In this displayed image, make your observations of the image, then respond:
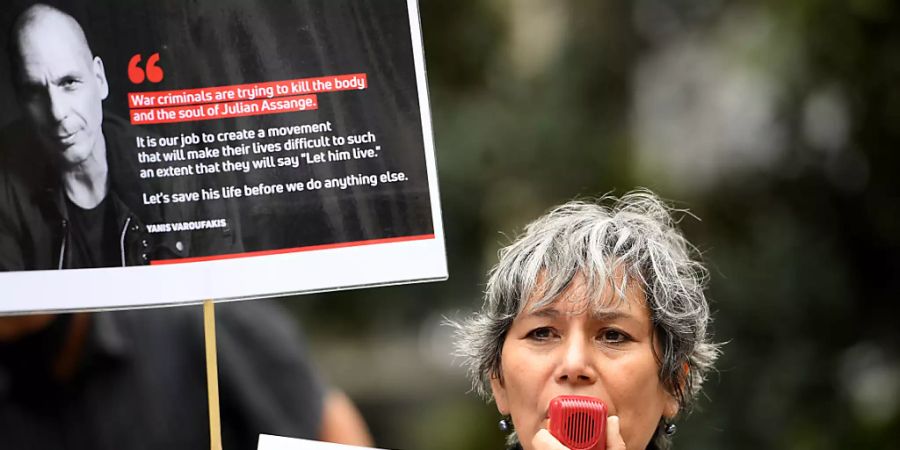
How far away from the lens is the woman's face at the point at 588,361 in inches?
70.3

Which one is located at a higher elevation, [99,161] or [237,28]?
[237,28]

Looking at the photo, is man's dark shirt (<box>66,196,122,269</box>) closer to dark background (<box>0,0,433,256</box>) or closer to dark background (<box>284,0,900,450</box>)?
dark background (<box>0,0,433,256</box>)

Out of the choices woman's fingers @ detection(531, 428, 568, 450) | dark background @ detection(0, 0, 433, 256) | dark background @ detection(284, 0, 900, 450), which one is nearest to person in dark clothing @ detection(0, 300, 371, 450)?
dark background @ detection(0, 0, 433, 256)

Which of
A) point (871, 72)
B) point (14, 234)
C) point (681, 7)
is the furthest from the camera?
point (681, 7)

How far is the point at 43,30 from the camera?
1.75 metres

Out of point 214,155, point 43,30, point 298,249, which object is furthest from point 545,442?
point 43,30

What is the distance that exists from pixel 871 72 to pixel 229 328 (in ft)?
9.04

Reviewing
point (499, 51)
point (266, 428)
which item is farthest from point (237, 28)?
point (499, 51)

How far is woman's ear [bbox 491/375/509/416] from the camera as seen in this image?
194 centimetres

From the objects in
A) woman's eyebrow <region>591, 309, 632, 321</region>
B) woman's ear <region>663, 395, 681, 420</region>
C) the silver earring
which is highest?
woman's eyebrow <region>591, 309, 632, 321</region>

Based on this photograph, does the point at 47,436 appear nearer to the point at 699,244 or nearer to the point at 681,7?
the point at 699,244

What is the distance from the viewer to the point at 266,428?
9.06ft

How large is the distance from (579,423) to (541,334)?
182 millimetres

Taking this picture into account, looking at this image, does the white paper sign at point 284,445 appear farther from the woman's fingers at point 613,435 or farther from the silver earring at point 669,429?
the silver earring at point 669,429
